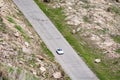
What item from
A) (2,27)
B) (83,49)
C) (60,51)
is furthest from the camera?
(83,49)

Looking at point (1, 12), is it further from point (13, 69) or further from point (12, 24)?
point (13, 69)

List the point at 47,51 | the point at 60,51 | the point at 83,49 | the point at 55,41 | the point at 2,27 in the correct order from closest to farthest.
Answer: the point at 2,27
the point at 47,51
the point at 60,51
the point at 83,49
the point at 55,41

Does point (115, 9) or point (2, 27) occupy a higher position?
point (2, 27)

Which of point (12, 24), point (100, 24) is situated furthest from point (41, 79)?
point (100, 24)

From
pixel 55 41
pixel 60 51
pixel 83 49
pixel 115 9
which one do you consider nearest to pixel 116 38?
pixel 83 49

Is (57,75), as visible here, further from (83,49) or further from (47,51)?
(83,49)

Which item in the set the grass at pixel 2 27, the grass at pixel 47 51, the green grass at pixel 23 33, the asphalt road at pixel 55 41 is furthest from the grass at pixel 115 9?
the grass at pixel 2 27

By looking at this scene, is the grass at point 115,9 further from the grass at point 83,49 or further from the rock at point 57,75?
the rock at point 57,75
